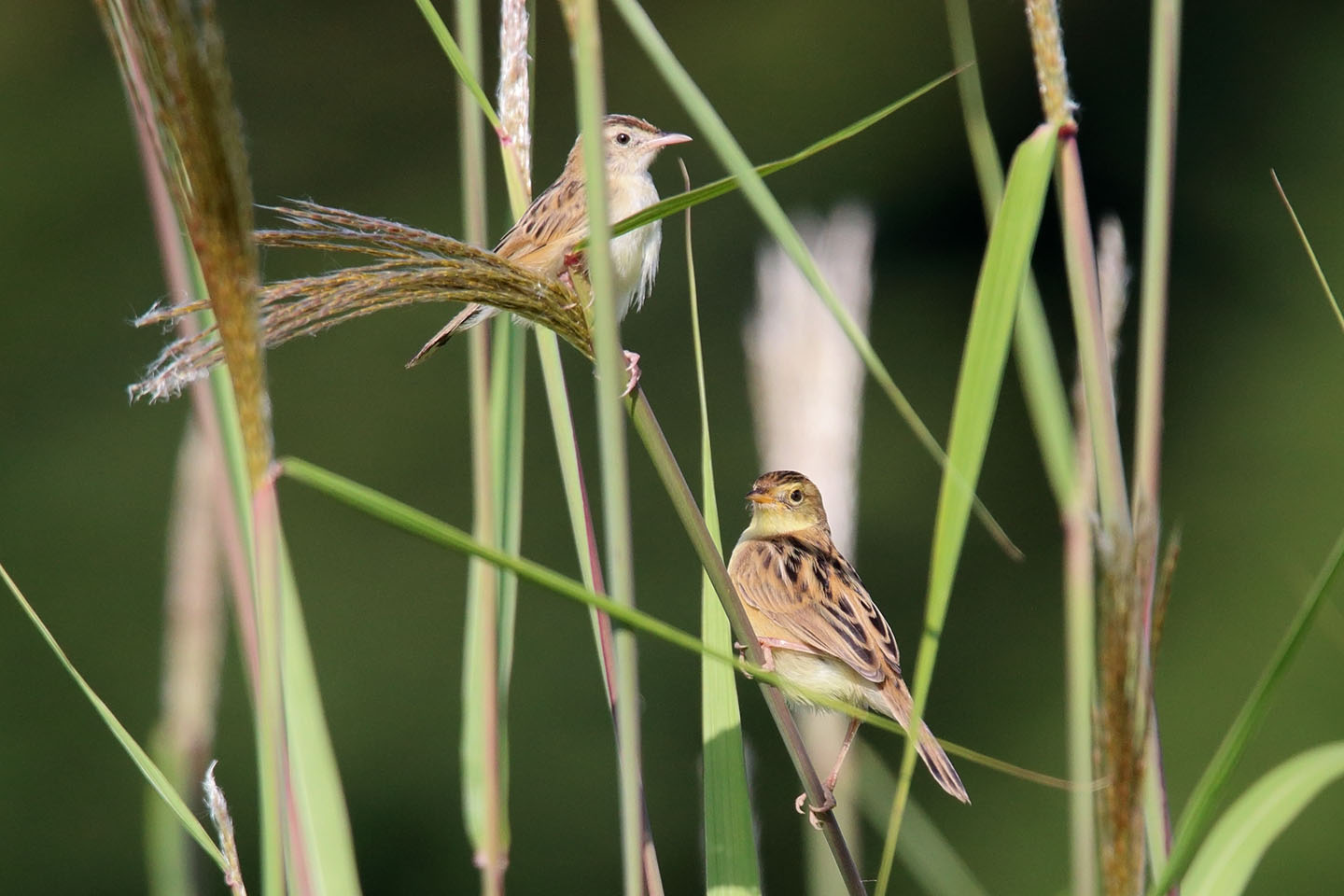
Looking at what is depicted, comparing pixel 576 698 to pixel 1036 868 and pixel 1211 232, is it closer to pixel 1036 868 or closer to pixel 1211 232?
pixel 1036 868

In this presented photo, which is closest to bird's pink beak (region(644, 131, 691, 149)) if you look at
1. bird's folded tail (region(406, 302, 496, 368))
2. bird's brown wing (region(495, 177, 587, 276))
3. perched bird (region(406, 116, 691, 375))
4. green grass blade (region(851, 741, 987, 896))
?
perched bird (region(406, 116, 691, 375))

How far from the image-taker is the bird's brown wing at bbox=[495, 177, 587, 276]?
11.4 ft

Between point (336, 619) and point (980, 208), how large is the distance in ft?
13.3

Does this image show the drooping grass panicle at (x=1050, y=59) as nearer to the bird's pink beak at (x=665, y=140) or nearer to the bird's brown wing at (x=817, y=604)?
the bird's brown wing at (x=817, y=604)

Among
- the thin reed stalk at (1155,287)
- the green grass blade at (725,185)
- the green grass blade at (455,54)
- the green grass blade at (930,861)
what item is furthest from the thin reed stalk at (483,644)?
the thin reed stalk at (1155,287)

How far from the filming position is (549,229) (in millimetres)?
3588

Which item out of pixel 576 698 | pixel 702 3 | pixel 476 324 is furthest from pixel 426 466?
pixel 476 324

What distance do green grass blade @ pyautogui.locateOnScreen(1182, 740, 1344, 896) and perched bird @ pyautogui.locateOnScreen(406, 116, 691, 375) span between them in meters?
1.91

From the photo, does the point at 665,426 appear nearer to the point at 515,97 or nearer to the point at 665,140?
the point at 665,140

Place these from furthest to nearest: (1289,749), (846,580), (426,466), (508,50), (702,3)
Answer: (702,3), (426,466), (1289,749), (846,580), (508,50)

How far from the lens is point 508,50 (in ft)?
6.15

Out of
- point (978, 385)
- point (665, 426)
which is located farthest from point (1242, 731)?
point (665, 426)

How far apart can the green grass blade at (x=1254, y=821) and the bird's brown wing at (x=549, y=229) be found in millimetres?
2250

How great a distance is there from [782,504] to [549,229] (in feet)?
2.82
